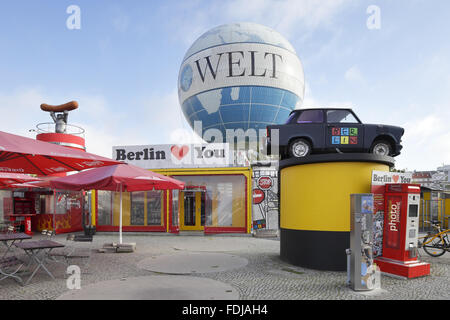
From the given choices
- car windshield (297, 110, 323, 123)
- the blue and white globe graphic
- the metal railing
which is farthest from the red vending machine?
the blue and white globe graphic

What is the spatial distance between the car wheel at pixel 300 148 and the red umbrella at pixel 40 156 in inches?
223

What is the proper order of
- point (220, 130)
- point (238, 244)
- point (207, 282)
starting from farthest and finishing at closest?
point (220, 130) < point (238, 244) < point (207, 282)

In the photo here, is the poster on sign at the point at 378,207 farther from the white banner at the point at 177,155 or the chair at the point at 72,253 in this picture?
the white banner at the point at 177,155

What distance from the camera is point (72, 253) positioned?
9328mm

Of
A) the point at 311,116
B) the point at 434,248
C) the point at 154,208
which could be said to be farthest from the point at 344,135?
the point at 154,208

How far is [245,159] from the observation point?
15.3 metres

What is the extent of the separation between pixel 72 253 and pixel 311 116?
325 inches

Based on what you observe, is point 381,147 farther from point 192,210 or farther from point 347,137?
point 192,210

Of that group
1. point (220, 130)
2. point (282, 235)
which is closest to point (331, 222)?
point (282, 235)

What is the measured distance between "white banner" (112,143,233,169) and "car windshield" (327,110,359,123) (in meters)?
6.08

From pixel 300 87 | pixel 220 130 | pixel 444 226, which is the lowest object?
pixel 444 226

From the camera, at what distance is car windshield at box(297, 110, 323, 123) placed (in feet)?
33.2
